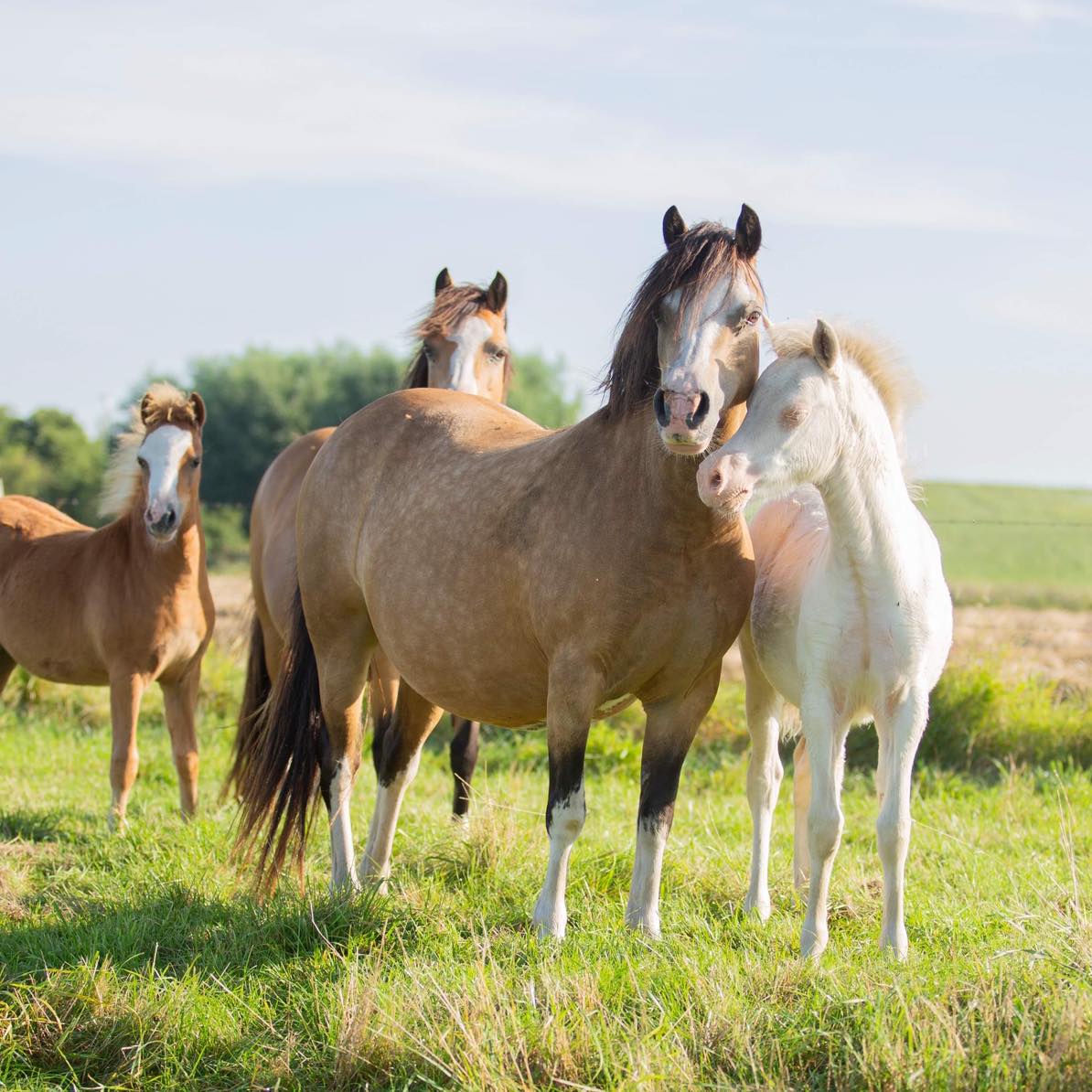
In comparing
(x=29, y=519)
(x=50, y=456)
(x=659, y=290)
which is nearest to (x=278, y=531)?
(x=29, y=519)

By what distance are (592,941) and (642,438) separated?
1.59 m

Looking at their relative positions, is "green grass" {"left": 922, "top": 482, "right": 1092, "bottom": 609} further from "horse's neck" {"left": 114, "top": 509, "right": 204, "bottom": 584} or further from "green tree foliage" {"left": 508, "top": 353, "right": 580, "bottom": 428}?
"horse's neck" {"left": 114, "top": 509, "right": 204, "bottom": 584}

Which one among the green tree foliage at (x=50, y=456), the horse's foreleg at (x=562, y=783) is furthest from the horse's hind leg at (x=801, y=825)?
the green tree foliage at (x=50, y=456)

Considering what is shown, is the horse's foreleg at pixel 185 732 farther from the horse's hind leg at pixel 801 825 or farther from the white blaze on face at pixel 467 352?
the horse's hind leg at pixel 801 825

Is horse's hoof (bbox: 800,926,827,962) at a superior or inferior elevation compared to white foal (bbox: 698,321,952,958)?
inferior

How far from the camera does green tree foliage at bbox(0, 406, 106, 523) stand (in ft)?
85.1

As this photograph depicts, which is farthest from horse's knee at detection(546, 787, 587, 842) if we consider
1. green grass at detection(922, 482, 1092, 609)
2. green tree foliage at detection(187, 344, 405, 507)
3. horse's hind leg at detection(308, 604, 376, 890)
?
green tree foliage at detection(187, 344, 405, 507)

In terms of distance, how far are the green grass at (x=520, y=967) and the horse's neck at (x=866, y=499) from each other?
3.83 feet

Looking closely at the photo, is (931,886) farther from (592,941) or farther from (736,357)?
(736,357)

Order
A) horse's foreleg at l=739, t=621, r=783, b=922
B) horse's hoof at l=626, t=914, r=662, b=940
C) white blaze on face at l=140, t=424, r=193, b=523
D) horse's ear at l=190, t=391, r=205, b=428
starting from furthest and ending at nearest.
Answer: horse's ear at l=190, t=391, r=205, b=428, white blaze on face at l=140, t=424, r=193, b=523, horse's foreleg at l=739, t=621, r=783, b=922, horse's hoof at l=626, t=914, r=662, b=940

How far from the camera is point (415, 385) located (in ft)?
23.6

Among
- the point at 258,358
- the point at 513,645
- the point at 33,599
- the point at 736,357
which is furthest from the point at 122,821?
the point at 258,358

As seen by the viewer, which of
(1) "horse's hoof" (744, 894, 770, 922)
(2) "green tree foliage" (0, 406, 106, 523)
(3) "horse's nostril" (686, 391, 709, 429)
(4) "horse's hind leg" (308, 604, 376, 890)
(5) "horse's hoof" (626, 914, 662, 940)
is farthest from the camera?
(2) "green tree foliage" (0, 406, 106, 523)

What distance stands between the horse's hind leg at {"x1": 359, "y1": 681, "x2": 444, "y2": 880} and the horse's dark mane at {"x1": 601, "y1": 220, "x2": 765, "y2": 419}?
1.79 metres
